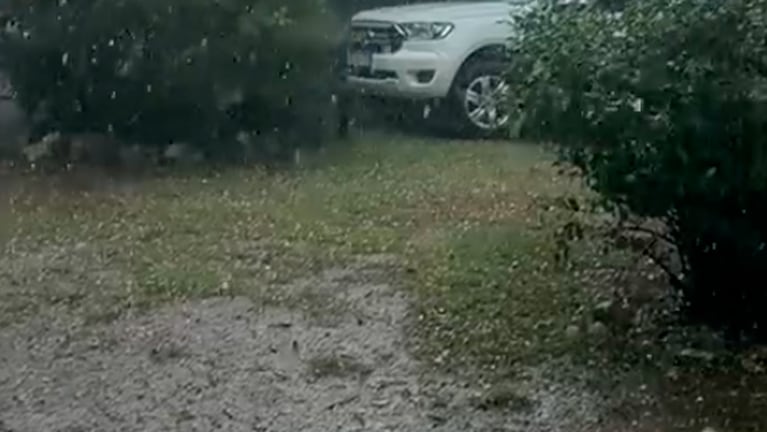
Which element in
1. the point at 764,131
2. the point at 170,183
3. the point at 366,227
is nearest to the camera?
the point at 764,131

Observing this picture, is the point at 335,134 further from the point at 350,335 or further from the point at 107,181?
the point at 350,335

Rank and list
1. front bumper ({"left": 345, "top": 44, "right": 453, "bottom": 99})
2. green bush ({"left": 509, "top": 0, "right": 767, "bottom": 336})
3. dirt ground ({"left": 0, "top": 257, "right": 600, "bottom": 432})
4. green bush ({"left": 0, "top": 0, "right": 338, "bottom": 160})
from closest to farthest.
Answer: dirt ground ({"left": 0, "top": 257, "right": 600, "bottom": 432}) < green bush ({"left": 509, "top": 0, "right": 767, "bottom": 336}) < green bush ({"left": 0, "top": 0, "right": 338, "bottom": 160}) < front bumper ({"left": 345, "top": 44, "right": 453, "bottom": 99})

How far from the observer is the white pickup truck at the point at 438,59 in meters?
10.9

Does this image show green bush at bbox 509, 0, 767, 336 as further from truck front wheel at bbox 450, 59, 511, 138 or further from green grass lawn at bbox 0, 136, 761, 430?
truck front wheel at bbox 450, 59, 511, 138

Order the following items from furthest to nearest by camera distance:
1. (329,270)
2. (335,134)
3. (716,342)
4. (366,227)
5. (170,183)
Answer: (335,134), (170,183), (366,227), (329,270), (716,342)

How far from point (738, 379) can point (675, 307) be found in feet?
2.33

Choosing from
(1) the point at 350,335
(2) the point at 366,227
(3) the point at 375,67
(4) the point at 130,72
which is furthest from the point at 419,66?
(1) the point at 350,335

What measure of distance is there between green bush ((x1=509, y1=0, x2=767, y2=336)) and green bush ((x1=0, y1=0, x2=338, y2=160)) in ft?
13.6

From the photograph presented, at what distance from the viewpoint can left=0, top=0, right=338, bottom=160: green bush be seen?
958cm

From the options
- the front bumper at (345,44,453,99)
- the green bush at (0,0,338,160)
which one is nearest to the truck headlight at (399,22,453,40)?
the front bumper at (345,44,453,99)

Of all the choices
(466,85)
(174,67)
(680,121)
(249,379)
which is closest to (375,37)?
(466,85)

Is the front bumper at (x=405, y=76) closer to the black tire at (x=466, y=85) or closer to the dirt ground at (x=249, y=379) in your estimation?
the black tire at (x=466, y=85)

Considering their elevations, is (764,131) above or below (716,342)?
above

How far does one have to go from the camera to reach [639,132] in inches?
207
